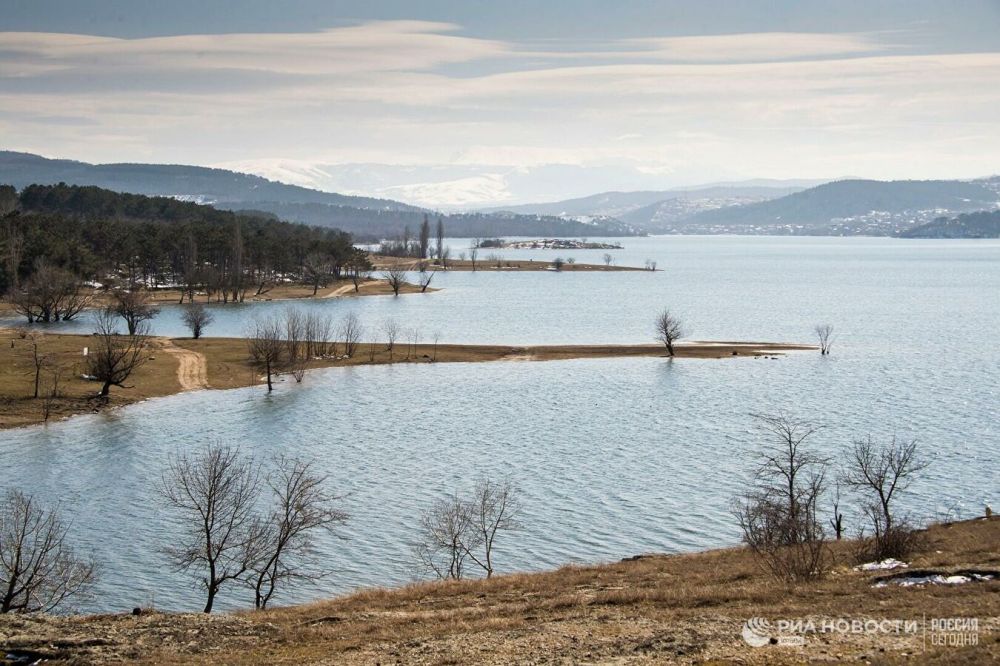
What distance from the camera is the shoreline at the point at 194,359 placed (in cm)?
6619

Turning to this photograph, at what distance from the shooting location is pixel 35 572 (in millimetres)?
29188

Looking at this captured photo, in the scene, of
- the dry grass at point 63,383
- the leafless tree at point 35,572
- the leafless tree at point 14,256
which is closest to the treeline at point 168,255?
the leafless tree at point 14,256

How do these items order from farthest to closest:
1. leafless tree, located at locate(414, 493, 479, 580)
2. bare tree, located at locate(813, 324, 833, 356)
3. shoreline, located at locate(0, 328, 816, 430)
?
bare tree, located at locate(813, 324, 833, 356) < shoreline, located at locate(0, 328, 816, 430) < leafless tree, located at locate(414, 493, 479, 580)

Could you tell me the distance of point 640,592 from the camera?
25.5 metres

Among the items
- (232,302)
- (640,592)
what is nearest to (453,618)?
(640,592)

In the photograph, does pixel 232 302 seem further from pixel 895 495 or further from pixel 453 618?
pixel 453 618

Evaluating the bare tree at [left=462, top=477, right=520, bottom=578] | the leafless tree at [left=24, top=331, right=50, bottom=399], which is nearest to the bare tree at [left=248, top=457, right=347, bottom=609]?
the bare tree at [left=462, top=477, right=520, bottom=578]

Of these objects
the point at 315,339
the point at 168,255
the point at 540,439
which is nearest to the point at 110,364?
the point at 315,339

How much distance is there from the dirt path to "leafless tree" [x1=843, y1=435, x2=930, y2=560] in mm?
51197

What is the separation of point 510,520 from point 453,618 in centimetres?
1821

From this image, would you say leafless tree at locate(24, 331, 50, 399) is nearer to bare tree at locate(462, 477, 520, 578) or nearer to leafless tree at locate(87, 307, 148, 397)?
leafless tree at locate(87, 307, 148, 397)

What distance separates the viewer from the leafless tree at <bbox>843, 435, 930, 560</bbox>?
97.5 feet

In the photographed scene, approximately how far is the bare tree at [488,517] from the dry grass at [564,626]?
874cm

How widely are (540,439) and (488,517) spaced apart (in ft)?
53.8
